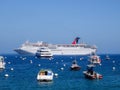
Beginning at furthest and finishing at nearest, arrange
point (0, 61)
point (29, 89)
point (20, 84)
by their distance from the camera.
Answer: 1. point (0, 61)
2. point (20, 84)
3. point (29, 89)

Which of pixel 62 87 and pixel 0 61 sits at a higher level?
pixel 0 61

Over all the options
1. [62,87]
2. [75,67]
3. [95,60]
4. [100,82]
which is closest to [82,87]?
[62,87]

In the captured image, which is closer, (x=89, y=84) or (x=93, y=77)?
(x=89, y=84)

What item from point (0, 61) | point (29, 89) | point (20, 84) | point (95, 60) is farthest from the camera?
point (95, 60)

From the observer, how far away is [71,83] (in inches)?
2557

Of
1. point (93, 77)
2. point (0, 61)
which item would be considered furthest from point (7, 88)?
point (0, 61)

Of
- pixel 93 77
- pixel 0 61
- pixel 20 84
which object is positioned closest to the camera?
pixel 20 84

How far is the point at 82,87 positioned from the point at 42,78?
9.15m

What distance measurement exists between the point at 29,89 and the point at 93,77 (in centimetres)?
1696

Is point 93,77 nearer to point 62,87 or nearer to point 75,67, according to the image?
point 62,87

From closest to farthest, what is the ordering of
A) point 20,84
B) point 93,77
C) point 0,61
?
point 20,84 < point 93,77 < point 0,61

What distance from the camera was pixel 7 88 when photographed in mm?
58469

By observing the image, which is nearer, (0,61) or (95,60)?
(0,61)

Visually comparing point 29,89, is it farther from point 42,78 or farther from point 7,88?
point 42,78
